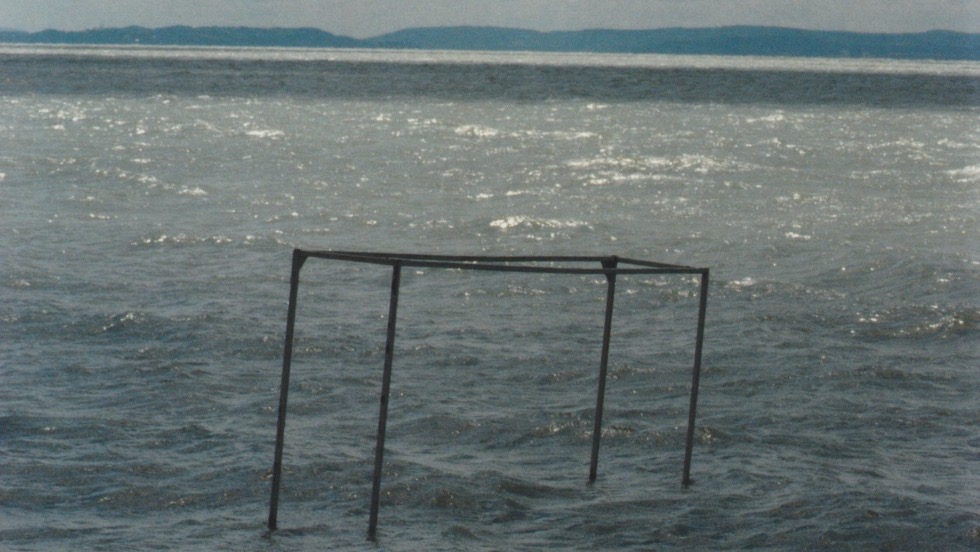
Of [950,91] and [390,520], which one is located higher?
[950,91]

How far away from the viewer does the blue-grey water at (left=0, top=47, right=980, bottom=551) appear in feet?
31.4

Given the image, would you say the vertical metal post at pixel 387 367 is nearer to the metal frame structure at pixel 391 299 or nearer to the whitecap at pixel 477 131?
the metal frame structure at pixel 391 299

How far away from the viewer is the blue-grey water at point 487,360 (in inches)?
377

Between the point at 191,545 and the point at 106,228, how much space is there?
51.4 ft

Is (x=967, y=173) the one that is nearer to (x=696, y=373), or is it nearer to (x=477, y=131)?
(x=477, y=131)

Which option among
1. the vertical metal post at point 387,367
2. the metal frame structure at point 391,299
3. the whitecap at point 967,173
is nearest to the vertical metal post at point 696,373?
the metal frame structure at point 391,299

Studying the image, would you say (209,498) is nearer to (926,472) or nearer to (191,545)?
(191,545)

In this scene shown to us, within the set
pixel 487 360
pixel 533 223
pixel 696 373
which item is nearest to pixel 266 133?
pixel 533 223

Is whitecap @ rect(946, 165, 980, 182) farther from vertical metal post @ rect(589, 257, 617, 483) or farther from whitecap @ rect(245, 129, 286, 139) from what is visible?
vertical metal post @ rect(589, 257, 617, 483)

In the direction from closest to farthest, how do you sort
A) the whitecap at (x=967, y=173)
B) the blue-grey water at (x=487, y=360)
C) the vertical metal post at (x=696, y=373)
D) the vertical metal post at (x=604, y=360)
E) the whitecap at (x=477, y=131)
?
the vertical metal post at (x=696, y=373)
the vertical metal post at (x=604, y=360)
the blue-grey water at (x=487, y=360)
the whitecap at (x=967, y=173)
the whitecap at (x=477, y=131)

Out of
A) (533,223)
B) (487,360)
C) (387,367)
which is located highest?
(387,367)

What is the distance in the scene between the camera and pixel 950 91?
106438 mm

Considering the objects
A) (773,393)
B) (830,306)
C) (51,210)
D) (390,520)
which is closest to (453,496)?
(390,520)

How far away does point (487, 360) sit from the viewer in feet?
47.6
